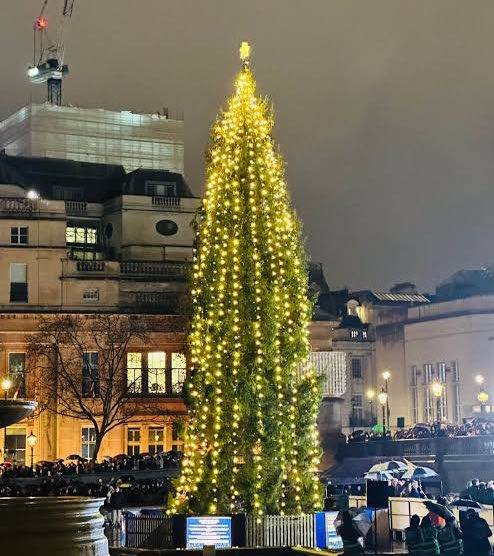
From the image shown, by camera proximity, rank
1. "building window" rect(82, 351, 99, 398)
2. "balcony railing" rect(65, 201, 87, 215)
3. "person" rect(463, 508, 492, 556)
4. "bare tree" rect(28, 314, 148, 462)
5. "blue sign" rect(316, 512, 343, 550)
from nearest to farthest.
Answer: "person" rect(463, 508, 492, 556), "blue sign" rect(316, 512, 343, 550), "bare tree" rect(28, 314, 148, 462), "building window" rect(82, 351, 99, 398), "balcony railing" rect(65, 201, 87, 215)

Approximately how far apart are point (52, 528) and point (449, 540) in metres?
15.2

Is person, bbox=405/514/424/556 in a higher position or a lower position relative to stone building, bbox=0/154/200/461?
lower

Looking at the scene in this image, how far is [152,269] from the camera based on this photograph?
8731 centimetres

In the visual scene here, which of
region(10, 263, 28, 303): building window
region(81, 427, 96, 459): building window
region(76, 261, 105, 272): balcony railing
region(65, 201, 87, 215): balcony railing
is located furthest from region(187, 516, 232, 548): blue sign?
region(65, 201, 87, 215): balcony railing

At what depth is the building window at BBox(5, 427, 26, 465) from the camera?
3105 inches

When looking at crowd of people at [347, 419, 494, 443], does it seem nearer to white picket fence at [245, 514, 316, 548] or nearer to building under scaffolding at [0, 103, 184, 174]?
building under scaffolding at [0, 103, 184, 174]

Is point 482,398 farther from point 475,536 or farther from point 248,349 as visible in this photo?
point 475,536

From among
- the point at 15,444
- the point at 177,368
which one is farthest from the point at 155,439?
the point at 15,444

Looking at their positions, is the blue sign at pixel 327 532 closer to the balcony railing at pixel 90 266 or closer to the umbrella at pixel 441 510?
the umbrella at pixel 441 510

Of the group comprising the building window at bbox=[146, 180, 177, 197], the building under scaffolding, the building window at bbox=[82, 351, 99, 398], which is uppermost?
the building under scaffolding

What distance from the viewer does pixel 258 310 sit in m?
32.4

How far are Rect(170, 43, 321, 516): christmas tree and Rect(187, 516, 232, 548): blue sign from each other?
5.71 ft

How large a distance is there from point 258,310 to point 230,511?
4780mm

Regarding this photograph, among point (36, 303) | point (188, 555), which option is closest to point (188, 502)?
point (188, 555)
